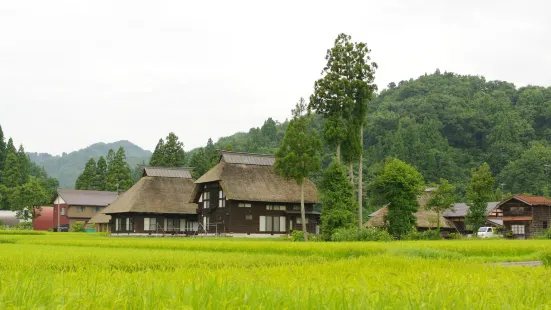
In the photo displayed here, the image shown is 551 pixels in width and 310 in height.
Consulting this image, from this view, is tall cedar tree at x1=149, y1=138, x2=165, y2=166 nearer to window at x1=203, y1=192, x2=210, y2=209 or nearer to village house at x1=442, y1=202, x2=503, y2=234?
window at x1=203, y1=192, x2=210, y2=209

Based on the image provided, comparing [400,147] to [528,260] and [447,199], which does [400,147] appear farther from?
[528,260]

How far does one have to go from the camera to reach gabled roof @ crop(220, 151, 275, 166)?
54.4 m

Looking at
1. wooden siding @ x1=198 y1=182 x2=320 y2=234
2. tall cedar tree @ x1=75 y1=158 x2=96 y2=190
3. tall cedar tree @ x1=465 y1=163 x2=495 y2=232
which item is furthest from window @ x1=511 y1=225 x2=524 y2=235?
tall cedar tree @ x1=75 y1=158 x2=96 y2=190

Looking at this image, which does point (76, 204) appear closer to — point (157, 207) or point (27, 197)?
point (27, 197)

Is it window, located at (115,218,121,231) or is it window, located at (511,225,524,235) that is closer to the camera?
window, located at (115,218,121,231)

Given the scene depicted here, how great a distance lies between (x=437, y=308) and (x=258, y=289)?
1413 mm

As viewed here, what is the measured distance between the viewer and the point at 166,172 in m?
62.7

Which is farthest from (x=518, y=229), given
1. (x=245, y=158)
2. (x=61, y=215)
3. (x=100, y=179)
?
(x=100, y=179)

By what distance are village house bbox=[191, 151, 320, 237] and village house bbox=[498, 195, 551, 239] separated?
2561cm

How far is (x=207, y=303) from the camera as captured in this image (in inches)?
152

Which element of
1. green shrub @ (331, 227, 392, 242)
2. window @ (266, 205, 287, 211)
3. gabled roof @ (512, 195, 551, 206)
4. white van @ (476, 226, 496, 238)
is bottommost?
white van @ (476, 226, 496, 238)

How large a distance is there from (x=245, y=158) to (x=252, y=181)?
11.3 ft

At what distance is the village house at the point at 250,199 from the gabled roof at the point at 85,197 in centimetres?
3447

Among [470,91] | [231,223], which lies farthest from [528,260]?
[470,91]
